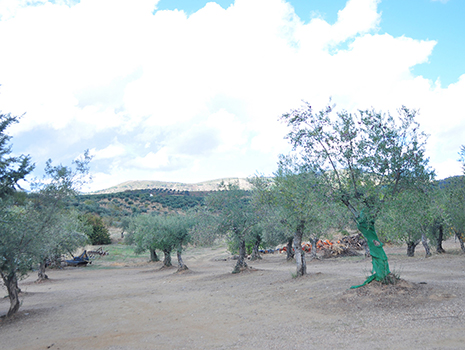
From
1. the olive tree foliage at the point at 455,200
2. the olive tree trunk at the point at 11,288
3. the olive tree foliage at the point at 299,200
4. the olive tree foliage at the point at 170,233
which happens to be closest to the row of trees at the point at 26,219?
the olive tree trunk at the point at 11,288

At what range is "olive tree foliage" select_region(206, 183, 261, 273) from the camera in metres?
23.7

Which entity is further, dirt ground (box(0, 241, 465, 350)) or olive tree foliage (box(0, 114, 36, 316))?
olive tree foliage (box(0, 114, 36, 316))

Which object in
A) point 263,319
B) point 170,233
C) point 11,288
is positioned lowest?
point 263,319

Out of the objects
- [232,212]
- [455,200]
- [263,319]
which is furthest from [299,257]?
[455,200]

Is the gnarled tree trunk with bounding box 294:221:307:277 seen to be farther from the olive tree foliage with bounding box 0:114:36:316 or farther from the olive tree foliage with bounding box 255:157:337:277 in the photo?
the olive tree foliage with bounding box 0:114:36:316

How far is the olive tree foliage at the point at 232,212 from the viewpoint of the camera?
931 inches

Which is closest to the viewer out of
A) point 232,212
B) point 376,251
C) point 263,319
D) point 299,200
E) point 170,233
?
point 263,319

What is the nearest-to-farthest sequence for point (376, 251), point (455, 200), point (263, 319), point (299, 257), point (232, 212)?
1. point (263, 319)
2. point (376, 251)
3. point (299, 257)
4. point (232, 212)
5. point (455, 200)

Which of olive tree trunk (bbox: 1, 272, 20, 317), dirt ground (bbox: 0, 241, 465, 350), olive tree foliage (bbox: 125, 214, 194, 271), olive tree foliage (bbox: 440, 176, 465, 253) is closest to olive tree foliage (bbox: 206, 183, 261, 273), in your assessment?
dirt ground (bbox: 0, 241, 465, 350)

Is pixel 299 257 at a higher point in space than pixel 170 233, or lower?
lower

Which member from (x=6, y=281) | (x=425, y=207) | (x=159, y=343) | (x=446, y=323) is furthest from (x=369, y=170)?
(x=6, y=281)

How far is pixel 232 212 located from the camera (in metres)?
23.7

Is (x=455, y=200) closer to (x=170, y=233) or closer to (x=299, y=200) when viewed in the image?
(x=299, y=200)

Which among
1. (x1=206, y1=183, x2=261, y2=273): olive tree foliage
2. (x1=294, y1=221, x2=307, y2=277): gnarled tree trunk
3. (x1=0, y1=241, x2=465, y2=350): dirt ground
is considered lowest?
(x1=0, y1=241, x2=465, y2=350): dirt ground
